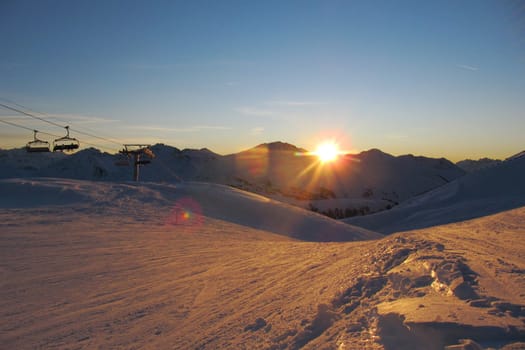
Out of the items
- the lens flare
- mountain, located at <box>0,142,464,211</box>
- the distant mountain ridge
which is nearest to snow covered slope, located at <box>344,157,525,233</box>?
the lens flare

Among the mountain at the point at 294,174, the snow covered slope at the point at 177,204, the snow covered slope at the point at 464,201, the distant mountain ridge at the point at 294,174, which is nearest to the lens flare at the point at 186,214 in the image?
the snow covered slope at the point at 177,204

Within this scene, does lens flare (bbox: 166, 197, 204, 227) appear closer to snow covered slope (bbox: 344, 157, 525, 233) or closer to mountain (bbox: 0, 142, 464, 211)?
snow covered slope (bbox: 344, 157, 525, 233)

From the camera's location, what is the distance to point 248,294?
834 centimetres

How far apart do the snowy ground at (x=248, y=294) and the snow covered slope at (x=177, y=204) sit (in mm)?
8637

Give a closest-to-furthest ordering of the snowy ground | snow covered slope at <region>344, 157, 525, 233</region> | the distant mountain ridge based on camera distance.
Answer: the snowy ground → snow covered slope at <region>344, 157, 525, 233</region> → the distant mountain ridge

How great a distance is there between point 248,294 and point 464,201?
44.9m

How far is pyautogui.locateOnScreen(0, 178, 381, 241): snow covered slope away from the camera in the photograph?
24.9m

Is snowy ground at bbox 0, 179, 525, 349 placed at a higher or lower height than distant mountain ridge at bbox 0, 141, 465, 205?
lower

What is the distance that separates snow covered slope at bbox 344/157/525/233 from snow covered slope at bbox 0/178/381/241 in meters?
13.2

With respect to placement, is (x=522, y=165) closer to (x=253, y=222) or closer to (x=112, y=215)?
(x=253, y=222)

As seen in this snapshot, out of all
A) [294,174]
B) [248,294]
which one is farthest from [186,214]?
[294,174]

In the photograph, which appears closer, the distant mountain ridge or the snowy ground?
the snowy ground

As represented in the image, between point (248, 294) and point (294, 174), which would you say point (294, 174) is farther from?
point (248, 294)

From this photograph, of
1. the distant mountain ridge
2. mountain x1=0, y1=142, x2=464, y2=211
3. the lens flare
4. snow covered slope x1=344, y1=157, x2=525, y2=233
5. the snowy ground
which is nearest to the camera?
the snowy ground
